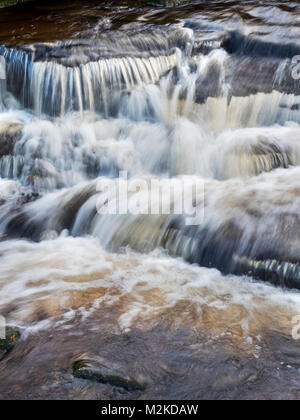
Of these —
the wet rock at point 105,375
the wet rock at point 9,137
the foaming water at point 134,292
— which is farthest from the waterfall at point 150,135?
the wet rock at point 105,375

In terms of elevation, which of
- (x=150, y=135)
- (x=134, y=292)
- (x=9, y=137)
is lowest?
(x=134, y=292)

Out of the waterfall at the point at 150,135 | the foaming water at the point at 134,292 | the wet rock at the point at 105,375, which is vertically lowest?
the foaming water at the point at 134,292

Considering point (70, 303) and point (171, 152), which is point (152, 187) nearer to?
point (171, 152)

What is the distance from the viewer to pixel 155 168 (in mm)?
6645

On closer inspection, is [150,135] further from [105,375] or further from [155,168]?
[105,375]

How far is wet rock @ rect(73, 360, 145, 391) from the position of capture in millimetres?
3252

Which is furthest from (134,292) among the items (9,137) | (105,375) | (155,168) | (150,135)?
(9,137)

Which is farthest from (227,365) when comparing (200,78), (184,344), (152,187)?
(200,78)

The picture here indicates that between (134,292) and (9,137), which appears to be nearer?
(134,292)

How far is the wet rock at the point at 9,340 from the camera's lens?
3588 mm

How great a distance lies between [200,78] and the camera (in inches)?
291

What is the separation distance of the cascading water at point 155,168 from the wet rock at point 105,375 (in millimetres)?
544

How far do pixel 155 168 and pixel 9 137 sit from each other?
2.09m

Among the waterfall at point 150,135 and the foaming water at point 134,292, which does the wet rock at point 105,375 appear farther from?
the waterfall at point 150,135
